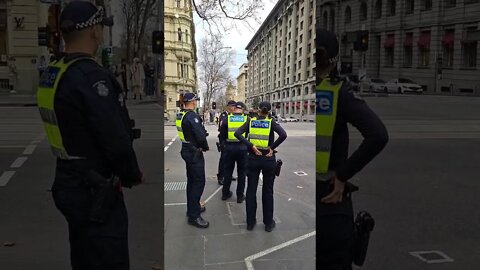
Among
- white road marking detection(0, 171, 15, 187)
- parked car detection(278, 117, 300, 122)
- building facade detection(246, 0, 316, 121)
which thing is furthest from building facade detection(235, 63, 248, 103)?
white road marking detection(0, 171, 15, 187)

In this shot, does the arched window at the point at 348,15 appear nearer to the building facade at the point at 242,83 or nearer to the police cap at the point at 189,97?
the building facade at the point at 242,83

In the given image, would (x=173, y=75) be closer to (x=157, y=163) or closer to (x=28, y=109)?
(x=157, y=163)

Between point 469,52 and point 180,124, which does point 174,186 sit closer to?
point 180,124

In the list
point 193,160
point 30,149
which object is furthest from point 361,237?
point 30,149

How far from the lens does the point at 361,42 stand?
1.64 metres

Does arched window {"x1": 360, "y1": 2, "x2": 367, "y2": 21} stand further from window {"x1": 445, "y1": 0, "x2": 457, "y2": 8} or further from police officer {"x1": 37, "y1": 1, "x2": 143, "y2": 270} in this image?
police officer {"x1": 37, "y1": 1, "x2": 143, "y2": 270}

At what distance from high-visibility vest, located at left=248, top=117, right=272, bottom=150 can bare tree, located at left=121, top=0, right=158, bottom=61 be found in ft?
1.60

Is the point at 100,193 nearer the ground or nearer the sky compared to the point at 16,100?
nearer the ground

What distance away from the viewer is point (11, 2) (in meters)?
1.65

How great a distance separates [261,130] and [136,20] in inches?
23.4

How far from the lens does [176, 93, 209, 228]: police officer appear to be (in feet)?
5.07

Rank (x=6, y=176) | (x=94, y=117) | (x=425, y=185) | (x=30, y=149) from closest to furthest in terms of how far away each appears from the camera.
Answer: (x=94, y=117), (x=30, y=149), (x=425, y=185), (x=6, y=176)

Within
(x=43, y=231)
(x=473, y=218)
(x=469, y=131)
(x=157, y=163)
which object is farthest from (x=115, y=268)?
(x=473, y=218)

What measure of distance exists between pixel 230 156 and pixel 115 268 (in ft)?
1.83
